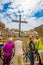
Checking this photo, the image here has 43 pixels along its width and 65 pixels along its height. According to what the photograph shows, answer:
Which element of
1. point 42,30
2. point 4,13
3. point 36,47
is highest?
point 4,13

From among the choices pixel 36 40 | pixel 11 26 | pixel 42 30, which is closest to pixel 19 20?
pixel 11 26

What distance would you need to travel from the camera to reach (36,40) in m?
7.29

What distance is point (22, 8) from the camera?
10.1 meters

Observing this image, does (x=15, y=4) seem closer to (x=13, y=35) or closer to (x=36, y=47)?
(x=13, y=35)

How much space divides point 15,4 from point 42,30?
1.50m

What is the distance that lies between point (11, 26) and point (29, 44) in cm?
276

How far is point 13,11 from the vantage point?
1009 centimetres

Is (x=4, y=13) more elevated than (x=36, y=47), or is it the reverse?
(x=4, y=13)

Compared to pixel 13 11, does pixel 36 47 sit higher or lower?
lower

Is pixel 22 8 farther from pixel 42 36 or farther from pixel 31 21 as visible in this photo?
pixel 42 36

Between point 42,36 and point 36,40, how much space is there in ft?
8.34

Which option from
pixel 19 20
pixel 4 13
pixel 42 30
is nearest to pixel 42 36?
pixel 42 30

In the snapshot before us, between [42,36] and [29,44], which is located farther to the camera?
[42,36]

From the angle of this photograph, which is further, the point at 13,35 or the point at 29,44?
the point at 13,35
